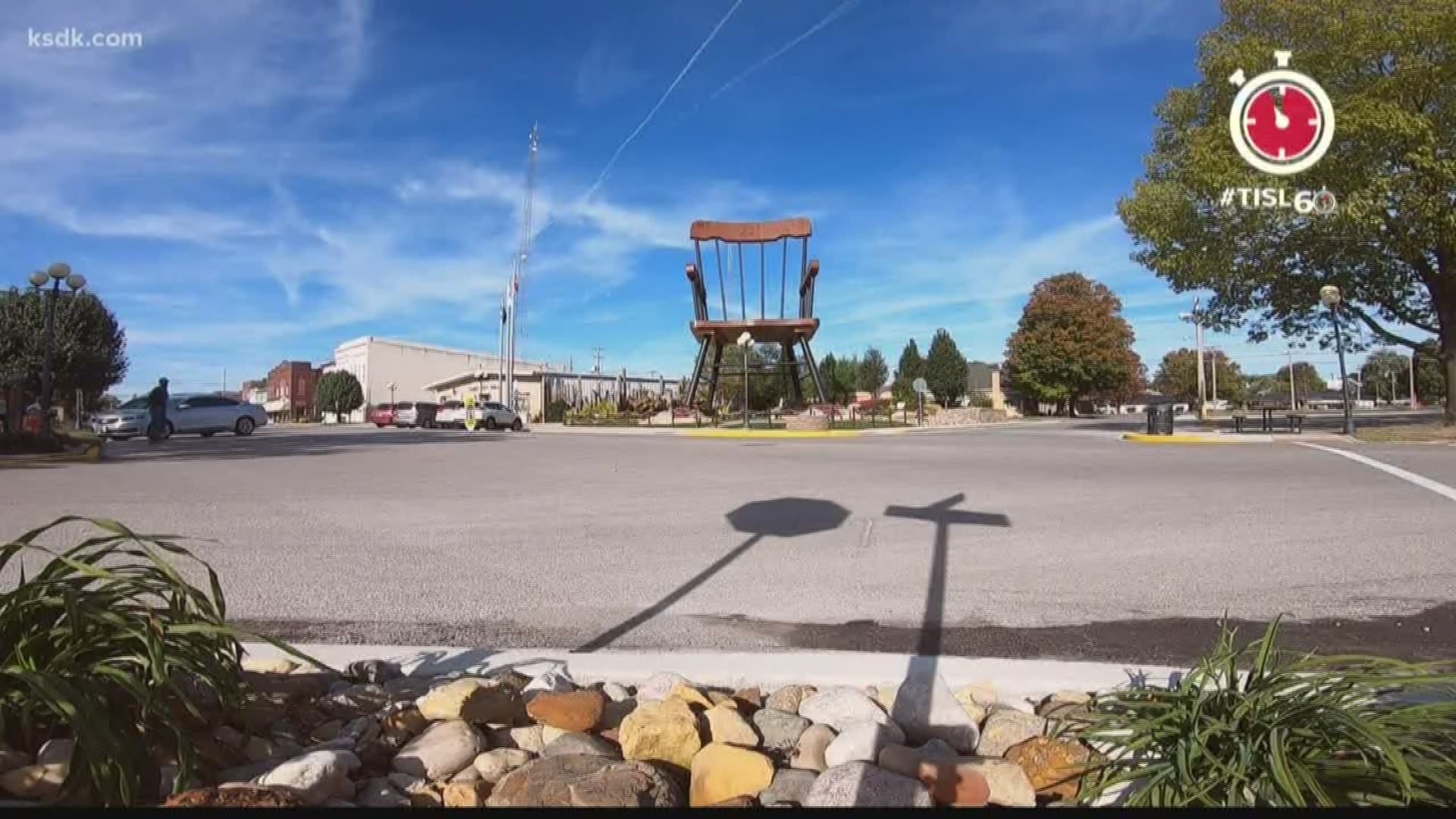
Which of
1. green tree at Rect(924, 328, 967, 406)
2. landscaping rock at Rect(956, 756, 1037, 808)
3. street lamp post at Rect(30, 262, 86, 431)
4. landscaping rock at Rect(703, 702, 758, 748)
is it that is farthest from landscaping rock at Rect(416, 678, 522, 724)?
green tree at Rect(924, 328, 967, 406)

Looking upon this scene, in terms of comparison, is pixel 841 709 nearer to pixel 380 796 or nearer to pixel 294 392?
pixel 380 796

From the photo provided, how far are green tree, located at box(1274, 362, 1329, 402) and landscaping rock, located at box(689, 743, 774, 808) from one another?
14531 centimetres

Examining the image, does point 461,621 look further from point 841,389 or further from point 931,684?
point 841,389

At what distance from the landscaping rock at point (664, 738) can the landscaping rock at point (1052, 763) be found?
3.23ft

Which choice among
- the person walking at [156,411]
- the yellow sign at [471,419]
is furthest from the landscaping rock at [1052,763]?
the yellow sign at [471,419]

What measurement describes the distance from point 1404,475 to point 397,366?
98.7 metres

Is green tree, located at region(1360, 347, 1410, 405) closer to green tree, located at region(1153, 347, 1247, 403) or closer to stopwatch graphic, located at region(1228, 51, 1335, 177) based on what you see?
green tree, located at region(1153, 347, 1247, 403)

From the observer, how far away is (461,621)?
4605mm

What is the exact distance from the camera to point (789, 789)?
241cm

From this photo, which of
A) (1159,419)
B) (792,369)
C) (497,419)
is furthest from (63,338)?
(1159,419)

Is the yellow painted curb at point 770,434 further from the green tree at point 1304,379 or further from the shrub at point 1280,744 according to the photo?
the green tree at point 1304,379

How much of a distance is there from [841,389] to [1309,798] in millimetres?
74854

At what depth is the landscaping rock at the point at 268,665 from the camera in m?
3.36

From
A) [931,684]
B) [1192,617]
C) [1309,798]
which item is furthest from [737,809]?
[1192,617]
